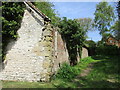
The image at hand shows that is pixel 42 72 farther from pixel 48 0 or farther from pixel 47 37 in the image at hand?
pixel 48 0

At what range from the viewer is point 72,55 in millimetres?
16578

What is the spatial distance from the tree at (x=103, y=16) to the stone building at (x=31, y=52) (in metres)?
34.3

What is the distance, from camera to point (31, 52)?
31.7ft

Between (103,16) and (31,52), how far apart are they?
35.7 metres

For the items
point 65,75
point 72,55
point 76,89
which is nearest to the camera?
point 76,89

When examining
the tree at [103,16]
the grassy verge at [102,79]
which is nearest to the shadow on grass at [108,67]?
the grassy verge at [102,79]

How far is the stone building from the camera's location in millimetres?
9410

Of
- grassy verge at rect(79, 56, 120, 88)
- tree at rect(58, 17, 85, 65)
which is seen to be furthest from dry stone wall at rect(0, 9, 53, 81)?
tree at rect(58, 17, 85, 65)

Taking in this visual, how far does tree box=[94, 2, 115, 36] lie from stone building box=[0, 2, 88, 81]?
3432 centimetres

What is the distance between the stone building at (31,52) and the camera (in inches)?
370

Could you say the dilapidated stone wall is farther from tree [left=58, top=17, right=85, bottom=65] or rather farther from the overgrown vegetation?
tree [left=58, top=17, right=85, bottom=65]

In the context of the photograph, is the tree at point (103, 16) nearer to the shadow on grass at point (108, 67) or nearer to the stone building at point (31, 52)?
the shadow on grass at point (108, 67)

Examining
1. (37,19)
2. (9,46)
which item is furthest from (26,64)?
(37,19)

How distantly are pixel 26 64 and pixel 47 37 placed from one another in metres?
2.70
